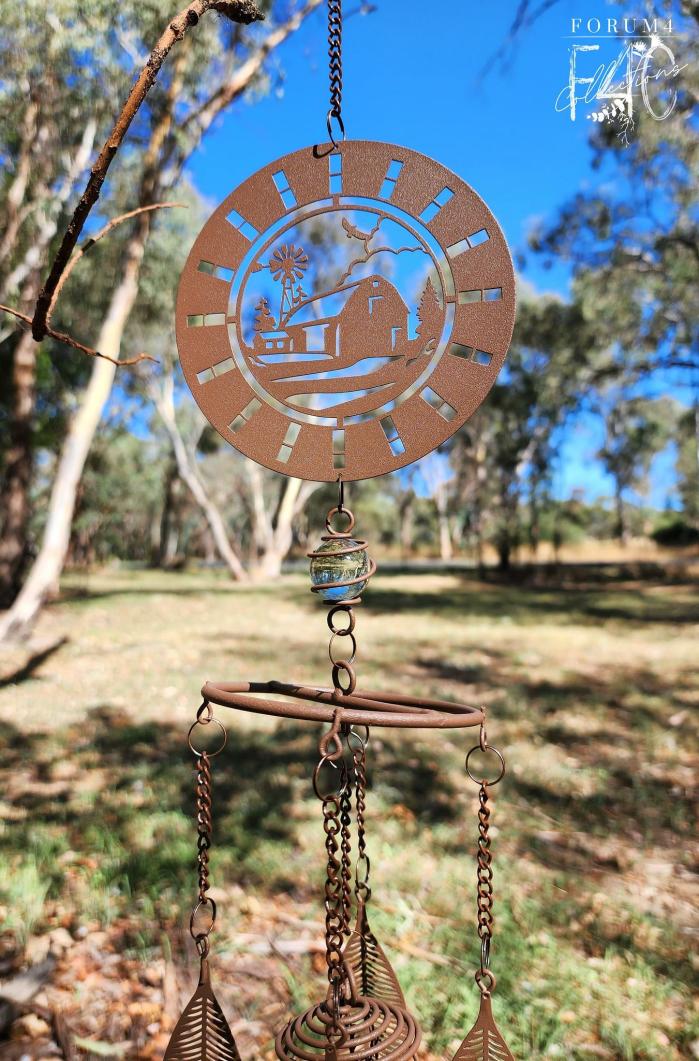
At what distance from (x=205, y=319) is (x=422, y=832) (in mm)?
3127

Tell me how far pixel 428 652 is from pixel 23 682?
432 centimetres

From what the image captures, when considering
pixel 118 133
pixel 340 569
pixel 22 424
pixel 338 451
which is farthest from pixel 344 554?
pixel 22 424

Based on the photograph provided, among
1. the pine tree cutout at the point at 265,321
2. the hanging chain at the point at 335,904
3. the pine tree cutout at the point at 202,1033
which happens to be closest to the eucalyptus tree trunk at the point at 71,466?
the pine tree cutout at the point at 265,321

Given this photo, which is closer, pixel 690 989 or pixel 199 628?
pixel 690 989

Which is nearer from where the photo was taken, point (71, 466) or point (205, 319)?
point (205, 319)

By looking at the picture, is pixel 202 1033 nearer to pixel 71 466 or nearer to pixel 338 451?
pixel 338 451

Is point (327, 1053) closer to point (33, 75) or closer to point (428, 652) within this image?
point (428, 652)

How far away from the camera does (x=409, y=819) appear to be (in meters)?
4.04

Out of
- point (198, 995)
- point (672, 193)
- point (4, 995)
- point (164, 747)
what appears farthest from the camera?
point (672, 193)

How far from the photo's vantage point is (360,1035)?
154 centimetres

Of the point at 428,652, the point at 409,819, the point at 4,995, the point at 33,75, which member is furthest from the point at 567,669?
the point at 33,75

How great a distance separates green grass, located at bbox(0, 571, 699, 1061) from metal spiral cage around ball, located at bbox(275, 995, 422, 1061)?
933 mm

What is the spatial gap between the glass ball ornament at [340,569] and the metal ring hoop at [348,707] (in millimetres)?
205

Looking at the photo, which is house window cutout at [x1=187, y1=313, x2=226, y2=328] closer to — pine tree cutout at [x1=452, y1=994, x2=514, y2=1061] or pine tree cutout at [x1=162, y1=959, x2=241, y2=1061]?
pine tree cutout at [x1=162, y1=959, x2=241, y2=1061]
